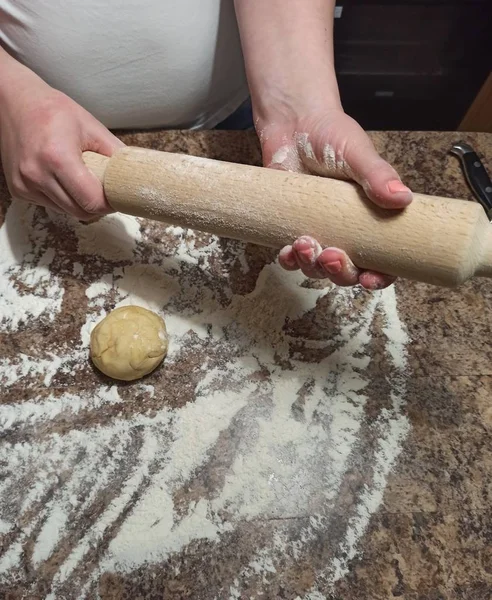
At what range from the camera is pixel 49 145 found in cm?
93

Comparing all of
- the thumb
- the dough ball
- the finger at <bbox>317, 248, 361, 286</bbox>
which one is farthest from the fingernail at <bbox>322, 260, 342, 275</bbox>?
the dough ball

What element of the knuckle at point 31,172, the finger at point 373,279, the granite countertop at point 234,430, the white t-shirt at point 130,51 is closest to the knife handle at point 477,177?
the granite countertop at point 234,430

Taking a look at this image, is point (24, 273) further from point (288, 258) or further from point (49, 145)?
point (288, 258)

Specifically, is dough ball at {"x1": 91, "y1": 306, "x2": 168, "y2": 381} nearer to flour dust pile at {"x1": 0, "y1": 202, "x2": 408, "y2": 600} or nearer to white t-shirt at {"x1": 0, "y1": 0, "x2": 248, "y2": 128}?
flour dust pile at {"x1": 0, "y1": 202, "x2": 408, "y2": 600}

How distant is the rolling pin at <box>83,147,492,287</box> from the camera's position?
2.36ft

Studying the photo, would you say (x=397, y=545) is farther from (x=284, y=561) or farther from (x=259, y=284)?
(x=259, y=284)

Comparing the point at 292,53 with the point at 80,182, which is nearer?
the point at 80,182

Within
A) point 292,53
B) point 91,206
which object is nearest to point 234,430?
point 91,206

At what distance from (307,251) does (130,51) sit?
0.63 m

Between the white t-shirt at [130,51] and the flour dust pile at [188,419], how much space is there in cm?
28

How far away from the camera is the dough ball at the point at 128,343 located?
988mm

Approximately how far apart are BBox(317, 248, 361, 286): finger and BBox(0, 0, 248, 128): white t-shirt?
62cm

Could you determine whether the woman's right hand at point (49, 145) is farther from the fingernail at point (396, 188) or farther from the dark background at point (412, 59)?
the dark background at point (412, 59)

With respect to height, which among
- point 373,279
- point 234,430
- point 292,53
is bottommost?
point 234,430
